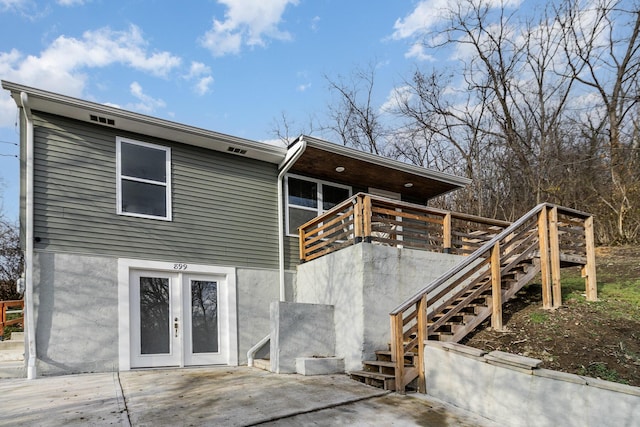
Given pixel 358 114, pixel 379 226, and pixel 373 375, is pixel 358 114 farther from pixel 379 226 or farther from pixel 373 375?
pixel 373 375

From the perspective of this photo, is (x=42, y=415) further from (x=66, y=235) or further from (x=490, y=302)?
(x=490, y=302)

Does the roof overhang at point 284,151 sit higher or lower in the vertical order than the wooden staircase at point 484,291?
higher

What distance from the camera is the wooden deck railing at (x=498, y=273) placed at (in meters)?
5.91

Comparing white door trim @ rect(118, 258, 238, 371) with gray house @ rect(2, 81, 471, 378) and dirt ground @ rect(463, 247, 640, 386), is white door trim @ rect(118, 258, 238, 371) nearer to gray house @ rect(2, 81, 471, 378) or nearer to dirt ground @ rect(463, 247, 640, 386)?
gray house @ rect(2, 81, 471, 378)

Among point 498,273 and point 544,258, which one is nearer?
point 498,273

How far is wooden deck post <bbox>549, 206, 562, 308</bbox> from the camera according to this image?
23.4 feet

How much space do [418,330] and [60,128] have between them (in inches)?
251

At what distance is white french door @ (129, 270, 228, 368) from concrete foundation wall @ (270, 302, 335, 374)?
1.50 meters

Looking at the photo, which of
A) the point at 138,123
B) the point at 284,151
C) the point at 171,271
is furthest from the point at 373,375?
the point at 138,123

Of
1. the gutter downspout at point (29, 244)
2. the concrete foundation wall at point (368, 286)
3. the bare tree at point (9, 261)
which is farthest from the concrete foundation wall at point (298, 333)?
the bare tree at point (9, 261)

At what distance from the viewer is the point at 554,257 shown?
7336 mm

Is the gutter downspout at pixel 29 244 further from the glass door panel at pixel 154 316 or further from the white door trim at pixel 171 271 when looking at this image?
the glass door panel at pixel 154 316

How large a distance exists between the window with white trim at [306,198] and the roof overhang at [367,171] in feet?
0.56

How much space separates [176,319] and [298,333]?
216 cm
